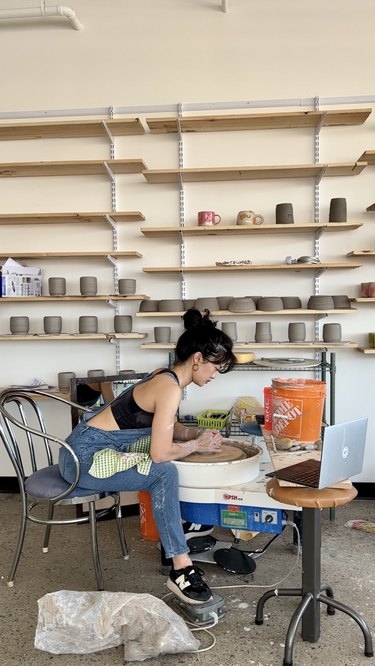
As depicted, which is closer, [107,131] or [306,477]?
[306,477]

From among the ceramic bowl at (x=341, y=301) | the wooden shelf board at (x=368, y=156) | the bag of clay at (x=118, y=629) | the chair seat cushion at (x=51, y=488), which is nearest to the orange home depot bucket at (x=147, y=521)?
the chair seat cushion at (x=51, y=488)

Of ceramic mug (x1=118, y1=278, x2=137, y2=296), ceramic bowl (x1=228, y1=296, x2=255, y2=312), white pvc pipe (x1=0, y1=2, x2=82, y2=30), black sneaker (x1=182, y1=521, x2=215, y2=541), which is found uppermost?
white pvc pipe (x1=0, y1=2, x2=82, y2=30)

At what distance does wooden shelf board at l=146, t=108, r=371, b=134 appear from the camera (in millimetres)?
3293

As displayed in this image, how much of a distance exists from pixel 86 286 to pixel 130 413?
1444mm

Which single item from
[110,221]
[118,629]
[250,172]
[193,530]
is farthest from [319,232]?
[118,629]

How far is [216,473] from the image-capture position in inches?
82.0

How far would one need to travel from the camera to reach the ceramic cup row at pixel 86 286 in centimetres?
346

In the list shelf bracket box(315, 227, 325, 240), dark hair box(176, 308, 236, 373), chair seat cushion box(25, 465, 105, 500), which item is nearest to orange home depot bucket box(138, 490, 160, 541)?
chair seat cushion box(25, 465, 105, 500)

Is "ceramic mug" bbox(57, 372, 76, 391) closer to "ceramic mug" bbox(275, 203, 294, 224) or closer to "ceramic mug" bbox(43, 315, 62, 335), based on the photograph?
"ceramic mug" bbox(43, 315, 62, 335)

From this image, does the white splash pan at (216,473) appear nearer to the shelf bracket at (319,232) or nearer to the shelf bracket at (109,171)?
the shelf bracket at (319,232)

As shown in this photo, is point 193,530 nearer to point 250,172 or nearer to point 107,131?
point 250,172

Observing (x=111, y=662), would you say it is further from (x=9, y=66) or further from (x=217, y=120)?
(x=9, y=66)

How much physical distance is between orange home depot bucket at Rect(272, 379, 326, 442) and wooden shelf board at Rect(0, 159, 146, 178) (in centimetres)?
192

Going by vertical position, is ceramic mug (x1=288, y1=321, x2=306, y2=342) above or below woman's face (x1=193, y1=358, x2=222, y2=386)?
above
